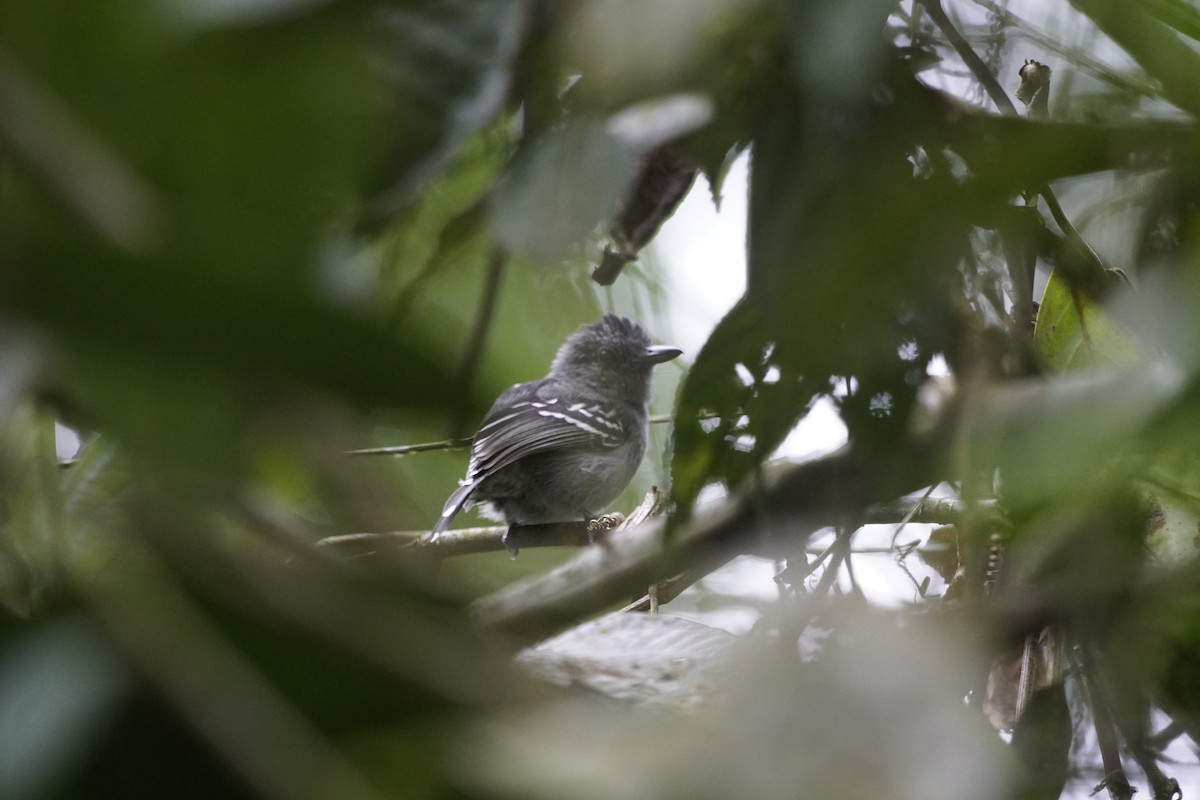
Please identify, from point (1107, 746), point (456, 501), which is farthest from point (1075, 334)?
point (456, 501)

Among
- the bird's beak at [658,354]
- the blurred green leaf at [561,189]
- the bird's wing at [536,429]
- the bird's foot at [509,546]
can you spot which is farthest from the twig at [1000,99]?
the bird's beak at [658,354]

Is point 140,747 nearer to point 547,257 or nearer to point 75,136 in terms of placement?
point 75,136

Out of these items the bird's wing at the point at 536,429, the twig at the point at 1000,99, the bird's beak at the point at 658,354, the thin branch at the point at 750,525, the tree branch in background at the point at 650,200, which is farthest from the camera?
the bird's beak at the point at 658,354

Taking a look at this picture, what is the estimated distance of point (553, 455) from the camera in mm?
4824

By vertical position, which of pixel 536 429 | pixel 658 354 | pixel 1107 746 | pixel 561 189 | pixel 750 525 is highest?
pixel 658 354

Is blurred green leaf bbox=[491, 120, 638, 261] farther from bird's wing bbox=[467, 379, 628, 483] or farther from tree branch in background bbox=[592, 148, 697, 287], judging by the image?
bird's wing bbox=[467, 379, 628, 483]

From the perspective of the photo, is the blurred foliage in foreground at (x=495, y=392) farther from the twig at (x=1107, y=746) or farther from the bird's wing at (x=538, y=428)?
the bird's wing at (x=538, y=428)

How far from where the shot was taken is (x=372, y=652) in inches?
27.6

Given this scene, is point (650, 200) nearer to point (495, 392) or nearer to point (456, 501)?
point (495, 392)

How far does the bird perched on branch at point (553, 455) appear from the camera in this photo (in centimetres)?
466

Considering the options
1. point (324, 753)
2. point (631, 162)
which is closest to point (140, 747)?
point (324, 753)

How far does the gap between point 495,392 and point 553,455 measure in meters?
4.16

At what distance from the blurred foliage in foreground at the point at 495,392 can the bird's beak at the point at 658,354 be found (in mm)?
3843

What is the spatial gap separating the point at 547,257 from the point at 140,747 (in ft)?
2.34
